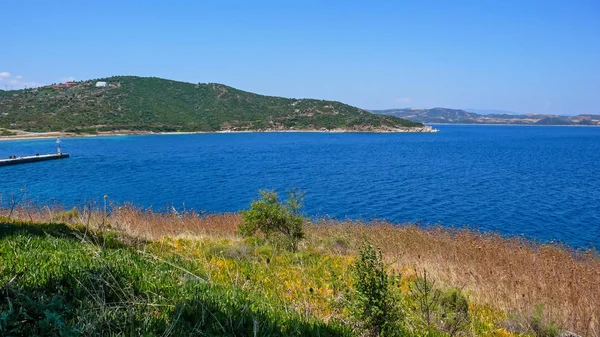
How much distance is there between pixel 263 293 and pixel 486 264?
23.8 feet

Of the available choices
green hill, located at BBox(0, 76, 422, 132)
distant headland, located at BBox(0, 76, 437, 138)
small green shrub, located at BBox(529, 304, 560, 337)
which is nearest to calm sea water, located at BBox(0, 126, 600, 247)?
small green shrub, located at BBox(529, 304, 560, 337)

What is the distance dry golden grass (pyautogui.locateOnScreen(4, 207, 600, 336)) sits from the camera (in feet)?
22.5

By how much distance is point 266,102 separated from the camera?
17412 cm

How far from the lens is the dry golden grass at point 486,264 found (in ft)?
22.5

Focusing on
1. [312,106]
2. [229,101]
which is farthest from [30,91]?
[312,106]

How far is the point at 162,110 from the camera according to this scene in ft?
450

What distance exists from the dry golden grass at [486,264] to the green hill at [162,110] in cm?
10098

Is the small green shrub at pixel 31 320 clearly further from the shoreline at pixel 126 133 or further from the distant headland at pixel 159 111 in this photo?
the distant headland at pixel 159 111

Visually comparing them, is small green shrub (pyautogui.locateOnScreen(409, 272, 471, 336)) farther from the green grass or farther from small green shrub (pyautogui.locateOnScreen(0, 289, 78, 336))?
small green shrub (pyautogui.locateOnScreen(0, 289, 78, 336))

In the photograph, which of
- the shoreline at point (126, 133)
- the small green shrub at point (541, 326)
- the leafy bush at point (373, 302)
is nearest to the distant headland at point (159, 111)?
the shoreline at point (126, 133)

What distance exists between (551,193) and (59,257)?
1342 inches

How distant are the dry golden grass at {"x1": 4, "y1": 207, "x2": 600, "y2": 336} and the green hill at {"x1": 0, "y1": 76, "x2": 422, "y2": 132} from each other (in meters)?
101

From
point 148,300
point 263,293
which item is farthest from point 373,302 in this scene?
point 148,300

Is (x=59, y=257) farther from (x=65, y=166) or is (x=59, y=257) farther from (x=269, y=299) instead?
(x=65, y=166)
